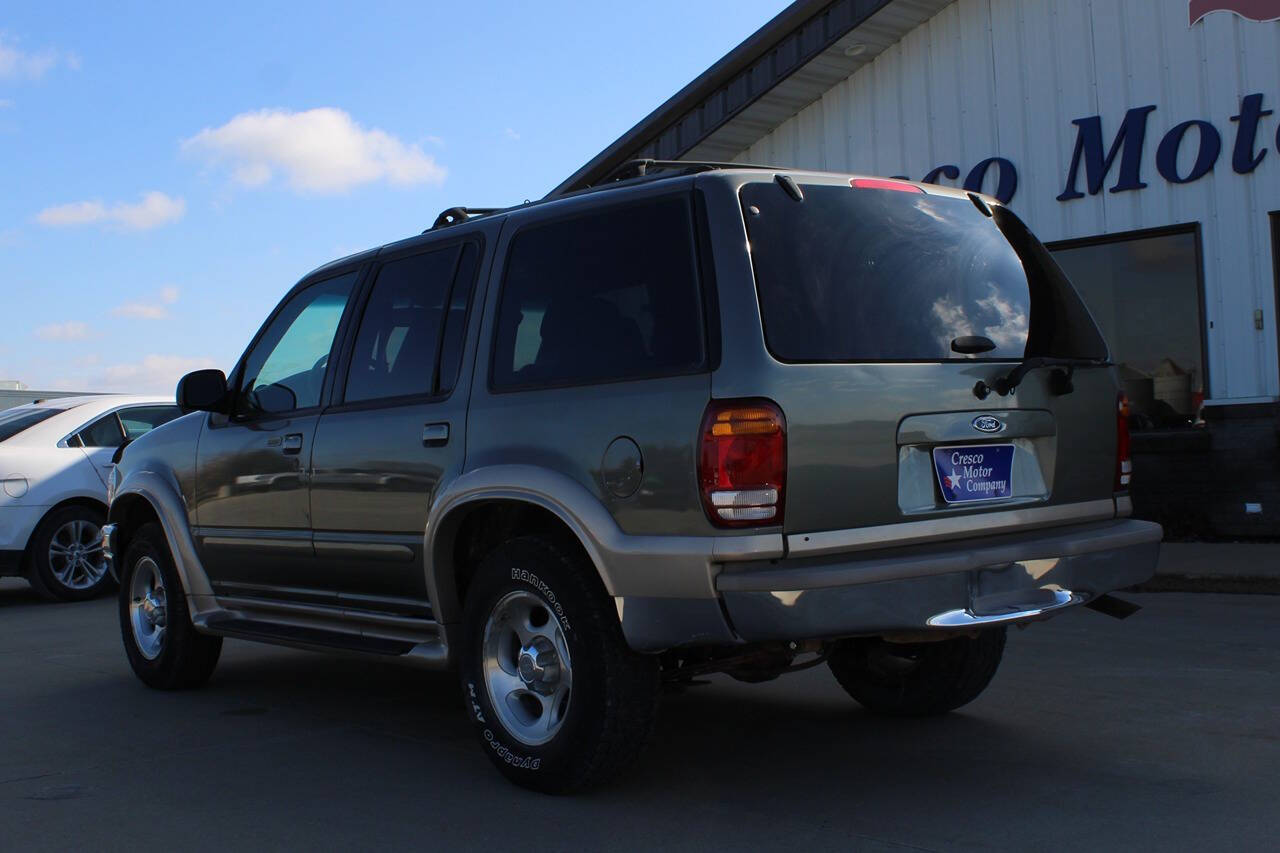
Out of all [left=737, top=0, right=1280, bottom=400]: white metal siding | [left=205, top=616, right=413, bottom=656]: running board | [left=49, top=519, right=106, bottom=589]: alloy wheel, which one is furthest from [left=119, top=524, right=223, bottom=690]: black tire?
[left=737, top=0, right=1280, bottom=400]: white metal siding

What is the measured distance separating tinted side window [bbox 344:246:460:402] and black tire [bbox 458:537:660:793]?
0.97 m

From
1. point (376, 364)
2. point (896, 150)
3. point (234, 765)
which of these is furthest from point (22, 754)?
point (896, 150)

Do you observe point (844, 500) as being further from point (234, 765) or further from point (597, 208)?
point (234, 765)

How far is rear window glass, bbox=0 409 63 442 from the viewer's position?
1160 centimetres

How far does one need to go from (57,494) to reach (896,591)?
9325 millimetres

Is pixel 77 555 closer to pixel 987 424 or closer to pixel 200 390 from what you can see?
pixel 200 390

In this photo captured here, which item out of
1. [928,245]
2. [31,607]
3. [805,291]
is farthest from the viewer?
[31,607]

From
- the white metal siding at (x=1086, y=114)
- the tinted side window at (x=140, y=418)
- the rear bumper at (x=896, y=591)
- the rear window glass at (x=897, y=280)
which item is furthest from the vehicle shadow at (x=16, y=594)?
the rear window glass at (x=897, y=280)

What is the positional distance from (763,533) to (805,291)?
0.81 metres

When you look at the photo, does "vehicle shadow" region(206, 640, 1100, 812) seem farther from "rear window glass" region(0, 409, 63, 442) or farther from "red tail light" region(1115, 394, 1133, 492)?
"rear window glass" region(0, 409, 63, 442)

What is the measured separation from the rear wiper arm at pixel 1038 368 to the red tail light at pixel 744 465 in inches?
32.1

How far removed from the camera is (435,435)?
4949 mm

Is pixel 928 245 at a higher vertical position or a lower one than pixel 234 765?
higher

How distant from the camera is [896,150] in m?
14.6
